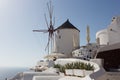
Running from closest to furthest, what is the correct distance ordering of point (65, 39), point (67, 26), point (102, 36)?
point (102, 36)
point (65, 39)
point (67, 26)

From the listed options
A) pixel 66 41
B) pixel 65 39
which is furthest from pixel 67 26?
pixel 66 41

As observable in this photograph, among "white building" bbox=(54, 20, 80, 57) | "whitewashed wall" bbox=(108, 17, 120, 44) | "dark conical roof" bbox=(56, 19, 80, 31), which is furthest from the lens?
"dark conical roof" bbox=(56, 19, 80, 31)

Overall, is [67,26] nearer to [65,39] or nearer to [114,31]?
[65,39]

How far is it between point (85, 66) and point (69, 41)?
77.2 feet

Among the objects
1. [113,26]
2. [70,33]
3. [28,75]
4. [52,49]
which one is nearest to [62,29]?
[70,33]

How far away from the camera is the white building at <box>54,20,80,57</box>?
113ft

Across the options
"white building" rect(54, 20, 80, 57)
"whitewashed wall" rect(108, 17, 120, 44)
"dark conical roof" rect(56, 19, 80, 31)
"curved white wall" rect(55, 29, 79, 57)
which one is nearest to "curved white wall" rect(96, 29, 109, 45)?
"whitewashed wall" rect(108, 17, 120, 44)

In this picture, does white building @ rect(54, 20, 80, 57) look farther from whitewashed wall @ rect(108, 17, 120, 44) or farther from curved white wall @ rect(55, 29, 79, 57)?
whitewashed wall @ rect(108, 17, 120, 44)

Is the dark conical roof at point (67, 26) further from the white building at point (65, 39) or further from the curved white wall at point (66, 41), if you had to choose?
the curved white wall at point (66, 41)

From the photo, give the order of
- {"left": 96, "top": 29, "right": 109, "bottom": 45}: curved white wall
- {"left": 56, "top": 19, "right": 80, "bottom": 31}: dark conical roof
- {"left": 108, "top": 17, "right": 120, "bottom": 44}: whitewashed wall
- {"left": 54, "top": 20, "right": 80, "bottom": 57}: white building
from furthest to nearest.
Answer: {"left": 56, "top": 19, "right": 80, "bottom": 31}: dark conical roof
{"left": 54, "top": 20, "right": 80, "bottom": 57}: white building
{"left": 96, "top": 29, "right": 109, "bottom": 45}: curved white wall
{"left": 108, "top": 17, "right": 120, "bottom": 44}: whitewashed wall

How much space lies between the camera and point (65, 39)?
34.4 metres

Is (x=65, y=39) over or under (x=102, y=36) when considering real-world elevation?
over

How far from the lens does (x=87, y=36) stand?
25.2 m

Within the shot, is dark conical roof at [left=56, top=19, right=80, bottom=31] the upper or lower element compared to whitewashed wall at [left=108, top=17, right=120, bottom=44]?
upper
